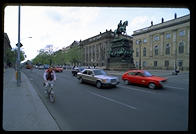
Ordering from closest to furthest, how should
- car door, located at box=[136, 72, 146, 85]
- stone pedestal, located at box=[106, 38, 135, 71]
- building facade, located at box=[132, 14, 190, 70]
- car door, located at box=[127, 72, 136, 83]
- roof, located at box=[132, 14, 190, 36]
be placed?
car door, located at box=[136, 72, 146, 85], car door, located at box=[127, 72, 136, 83], stone pedestal, located at box=[106, 38, 135, 71], building facade, located at box=[132, 14, 190, 70], roof, located at box=[132, 14, 190, 36]

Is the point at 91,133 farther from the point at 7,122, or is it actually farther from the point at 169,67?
the point at 169,67

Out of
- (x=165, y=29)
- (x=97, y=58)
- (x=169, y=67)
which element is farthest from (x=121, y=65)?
(x=97, y=58)

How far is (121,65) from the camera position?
2598 cm

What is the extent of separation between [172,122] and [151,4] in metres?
3.74

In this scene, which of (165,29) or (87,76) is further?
(165,29)

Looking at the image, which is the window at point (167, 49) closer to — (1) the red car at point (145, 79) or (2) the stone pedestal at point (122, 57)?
(2) the stone pedestal at point (122, 57)

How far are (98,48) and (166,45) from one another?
40.6 m

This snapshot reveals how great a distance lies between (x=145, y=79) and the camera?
9750 mm

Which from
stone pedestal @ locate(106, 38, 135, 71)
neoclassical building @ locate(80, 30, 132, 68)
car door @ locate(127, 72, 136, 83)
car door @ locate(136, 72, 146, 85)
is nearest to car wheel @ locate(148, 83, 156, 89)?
car door @ locate(136, 72, 146, 85)

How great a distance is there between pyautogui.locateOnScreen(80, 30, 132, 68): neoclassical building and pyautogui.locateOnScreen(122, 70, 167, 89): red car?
167 ft

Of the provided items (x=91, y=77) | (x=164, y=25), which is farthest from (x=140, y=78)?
(x=164, y=25)

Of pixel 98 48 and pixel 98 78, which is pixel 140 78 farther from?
pixel 98 48

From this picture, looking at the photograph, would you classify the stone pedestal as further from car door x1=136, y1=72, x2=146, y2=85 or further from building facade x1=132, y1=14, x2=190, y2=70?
building facade x1=132, y1=14, x2=190, y2=70

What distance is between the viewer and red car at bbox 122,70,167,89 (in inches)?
360
